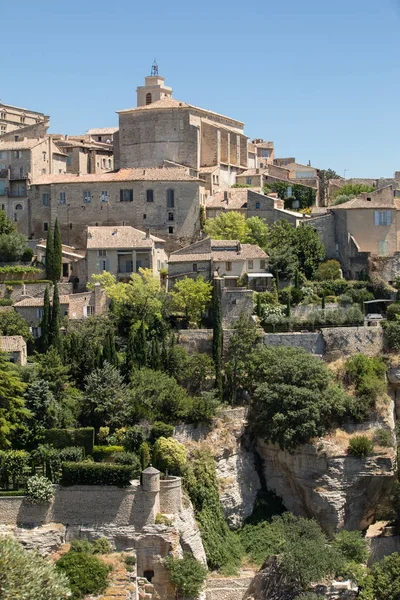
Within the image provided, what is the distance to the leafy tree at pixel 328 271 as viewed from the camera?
213 ft

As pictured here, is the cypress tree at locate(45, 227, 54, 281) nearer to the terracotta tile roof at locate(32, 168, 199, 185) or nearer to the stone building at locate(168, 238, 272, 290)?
the stone building at locate(168, 238, 272, 290)

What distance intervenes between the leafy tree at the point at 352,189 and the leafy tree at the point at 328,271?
46.7ft

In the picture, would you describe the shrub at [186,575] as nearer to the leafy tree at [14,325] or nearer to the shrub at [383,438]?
the shrub at [383,438]

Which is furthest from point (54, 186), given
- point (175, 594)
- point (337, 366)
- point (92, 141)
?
point (175, 594)

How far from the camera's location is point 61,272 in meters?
64.2

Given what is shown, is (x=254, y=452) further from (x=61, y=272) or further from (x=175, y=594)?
(x=61, y=272)

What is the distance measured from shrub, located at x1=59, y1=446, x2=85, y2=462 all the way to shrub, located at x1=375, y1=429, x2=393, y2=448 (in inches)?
522

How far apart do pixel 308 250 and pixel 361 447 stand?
52.0 feet

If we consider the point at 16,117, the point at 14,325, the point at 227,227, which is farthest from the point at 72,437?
the point at 16,117

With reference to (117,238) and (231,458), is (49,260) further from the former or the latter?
(231,458)

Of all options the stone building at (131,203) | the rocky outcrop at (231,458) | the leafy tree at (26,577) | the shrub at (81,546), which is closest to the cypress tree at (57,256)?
the stone building at (131,203)

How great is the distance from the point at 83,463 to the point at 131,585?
539 centimetres

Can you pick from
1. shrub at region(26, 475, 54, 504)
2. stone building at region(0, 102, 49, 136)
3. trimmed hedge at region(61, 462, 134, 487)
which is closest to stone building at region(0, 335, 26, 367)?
trimmed hedge at region(61, 462, 134, 487)

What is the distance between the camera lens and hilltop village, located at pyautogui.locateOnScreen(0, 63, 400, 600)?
47812 mm
